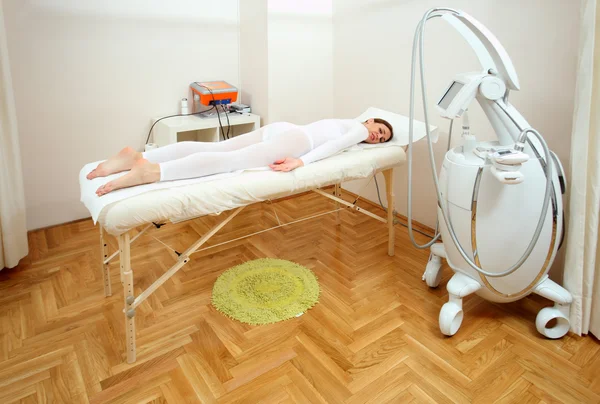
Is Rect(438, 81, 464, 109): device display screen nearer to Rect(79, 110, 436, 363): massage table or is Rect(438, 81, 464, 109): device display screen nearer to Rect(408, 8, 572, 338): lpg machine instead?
Rect(408, 8, 572, 338): lpg machine

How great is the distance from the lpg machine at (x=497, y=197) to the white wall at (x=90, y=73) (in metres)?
1.77

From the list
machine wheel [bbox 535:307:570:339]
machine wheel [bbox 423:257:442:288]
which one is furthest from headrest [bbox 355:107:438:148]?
machine wheel [bbox 535:307:570:339]

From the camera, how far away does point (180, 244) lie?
2559mm

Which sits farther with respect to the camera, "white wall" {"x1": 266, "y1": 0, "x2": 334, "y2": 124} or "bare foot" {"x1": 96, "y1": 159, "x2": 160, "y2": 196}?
"white wall" {"x1": 266, "y1": 0, "x2": 334, "y2": 124}

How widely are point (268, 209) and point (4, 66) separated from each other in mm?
1673

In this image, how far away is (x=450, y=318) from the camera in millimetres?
1759

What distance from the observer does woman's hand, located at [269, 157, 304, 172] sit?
6.24 feet

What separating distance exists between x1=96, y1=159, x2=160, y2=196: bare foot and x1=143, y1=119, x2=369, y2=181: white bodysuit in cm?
3

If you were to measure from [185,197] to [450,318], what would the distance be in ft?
3.66

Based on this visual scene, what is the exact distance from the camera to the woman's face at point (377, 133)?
7.70ft

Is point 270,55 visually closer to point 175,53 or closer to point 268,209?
point 175,53

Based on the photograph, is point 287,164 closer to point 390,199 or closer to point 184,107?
point 390,199

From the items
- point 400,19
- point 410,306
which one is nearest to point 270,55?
point 400,19

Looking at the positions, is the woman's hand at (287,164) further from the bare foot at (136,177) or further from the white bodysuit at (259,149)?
the bare foot at (136,177)
